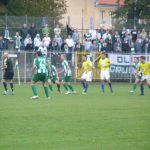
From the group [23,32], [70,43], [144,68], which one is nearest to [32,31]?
[23,32]

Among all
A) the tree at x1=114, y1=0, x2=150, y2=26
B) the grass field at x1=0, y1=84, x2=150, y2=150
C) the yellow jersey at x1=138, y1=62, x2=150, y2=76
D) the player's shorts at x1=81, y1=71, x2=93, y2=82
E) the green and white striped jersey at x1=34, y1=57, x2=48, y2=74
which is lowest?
the grass field at x1=0, y1=84, x2=150, y2=150

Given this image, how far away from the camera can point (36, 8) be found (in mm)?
64438

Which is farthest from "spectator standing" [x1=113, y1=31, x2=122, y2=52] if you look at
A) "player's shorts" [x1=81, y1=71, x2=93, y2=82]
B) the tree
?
the tree

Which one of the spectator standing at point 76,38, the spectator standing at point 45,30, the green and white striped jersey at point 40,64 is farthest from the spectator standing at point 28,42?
the green and white striped jersey at point 40,64

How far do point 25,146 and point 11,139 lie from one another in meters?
1.07

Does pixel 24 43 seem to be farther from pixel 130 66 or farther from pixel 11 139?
pixel 11 139

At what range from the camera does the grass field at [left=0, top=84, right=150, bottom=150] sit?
1447 cm

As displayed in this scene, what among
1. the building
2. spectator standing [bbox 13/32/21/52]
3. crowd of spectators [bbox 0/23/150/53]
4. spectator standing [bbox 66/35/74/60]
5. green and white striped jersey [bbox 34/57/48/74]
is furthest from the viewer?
the building

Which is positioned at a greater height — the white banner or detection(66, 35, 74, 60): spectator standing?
detection(66, 35, 74, 60): spectator standing

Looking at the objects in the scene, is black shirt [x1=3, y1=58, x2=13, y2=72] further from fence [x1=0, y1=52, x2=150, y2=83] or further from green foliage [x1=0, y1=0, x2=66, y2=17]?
green foliage [x1=0, y1=0, x2=66, y2=17]

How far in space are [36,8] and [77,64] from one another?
1887 cm

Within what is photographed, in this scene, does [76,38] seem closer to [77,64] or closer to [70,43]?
[70,43]

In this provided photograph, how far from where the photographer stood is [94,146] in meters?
14.2

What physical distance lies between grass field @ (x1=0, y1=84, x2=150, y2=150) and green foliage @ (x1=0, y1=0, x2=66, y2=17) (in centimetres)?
3632
